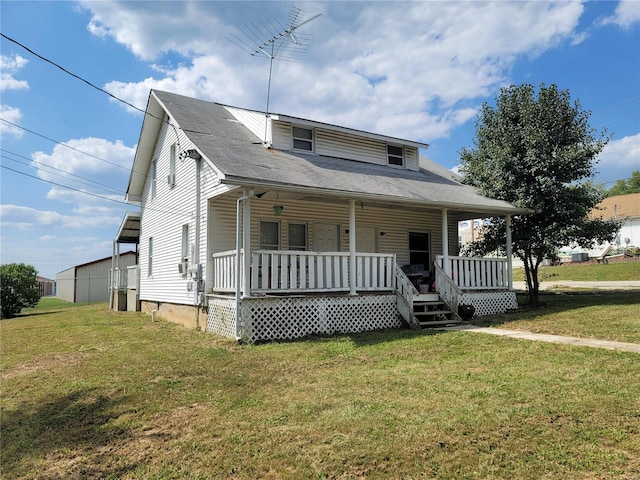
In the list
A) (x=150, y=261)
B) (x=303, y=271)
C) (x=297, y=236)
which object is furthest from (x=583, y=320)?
(x=150, y=261)

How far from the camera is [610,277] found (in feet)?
93.5

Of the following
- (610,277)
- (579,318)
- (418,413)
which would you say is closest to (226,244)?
(418,413)

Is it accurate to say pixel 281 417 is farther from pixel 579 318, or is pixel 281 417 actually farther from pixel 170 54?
pixel 170 54

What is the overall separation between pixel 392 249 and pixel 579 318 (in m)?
6.21

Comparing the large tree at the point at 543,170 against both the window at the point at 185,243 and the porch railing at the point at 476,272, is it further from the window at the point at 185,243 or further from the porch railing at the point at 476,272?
the window at the point at 185,243

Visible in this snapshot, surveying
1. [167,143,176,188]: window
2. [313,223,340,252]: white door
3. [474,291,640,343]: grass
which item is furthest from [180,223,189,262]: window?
[474,291,640,343]: grass

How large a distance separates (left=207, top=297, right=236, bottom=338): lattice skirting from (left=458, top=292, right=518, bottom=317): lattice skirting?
6.79 meters

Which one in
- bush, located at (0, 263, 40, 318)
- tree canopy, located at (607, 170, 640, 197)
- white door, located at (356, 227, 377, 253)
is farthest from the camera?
tree canopy, located at (607, 170, 640, 197)

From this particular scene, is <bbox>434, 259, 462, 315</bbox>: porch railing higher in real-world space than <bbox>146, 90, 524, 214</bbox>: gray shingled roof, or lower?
lower

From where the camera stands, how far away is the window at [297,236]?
1341 cm

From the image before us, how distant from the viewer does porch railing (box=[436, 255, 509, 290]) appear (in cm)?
1340

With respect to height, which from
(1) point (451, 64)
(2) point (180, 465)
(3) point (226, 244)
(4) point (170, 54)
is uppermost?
(1) point (451, 64)

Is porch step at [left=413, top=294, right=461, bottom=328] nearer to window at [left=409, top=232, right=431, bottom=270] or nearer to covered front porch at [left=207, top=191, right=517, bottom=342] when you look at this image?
covered front porch at [left=207, top=191, right=517, bottom=342]

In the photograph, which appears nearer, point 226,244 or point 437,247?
point 226,244
